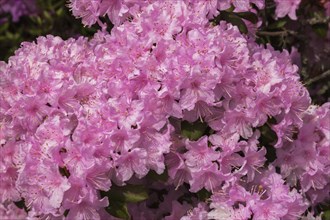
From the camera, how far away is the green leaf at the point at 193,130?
2393mm

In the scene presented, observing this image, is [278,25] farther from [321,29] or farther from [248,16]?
[248,16]

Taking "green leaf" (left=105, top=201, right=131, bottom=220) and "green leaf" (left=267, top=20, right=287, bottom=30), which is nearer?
"green leaf" (left=105, top=201, right=131, bottom=220)

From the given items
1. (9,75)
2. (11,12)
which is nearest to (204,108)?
(9,75)

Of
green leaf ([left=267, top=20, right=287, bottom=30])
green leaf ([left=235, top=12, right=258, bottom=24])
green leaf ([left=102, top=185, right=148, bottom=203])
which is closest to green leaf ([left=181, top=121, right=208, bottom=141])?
green leaf ([left=102, top=185, right=148, bottom=203])

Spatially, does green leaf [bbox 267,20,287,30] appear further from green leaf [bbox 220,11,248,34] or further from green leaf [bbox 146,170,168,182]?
green leaf [bbox 146,170,168,182]

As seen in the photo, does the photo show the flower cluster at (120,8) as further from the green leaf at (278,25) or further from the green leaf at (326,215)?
the green leaf at (326,215)

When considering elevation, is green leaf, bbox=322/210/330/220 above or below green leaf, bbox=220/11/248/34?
below

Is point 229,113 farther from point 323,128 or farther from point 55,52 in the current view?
point 55,52

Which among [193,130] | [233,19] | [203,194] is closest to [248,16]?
[233,19]

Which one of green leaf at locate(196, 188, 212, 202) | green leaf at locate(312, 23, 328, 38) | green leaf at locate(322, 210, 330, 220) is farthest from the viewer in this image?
green leaf at locate(312, 23, 328, 38)

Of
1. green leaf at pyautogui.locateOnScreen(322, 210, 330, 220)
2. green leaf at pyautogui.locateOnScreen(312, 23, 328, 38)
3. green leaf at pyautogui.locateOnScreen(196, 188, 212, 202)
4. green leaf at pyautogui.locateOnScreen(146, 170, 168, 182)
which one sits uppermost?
green leaf at pyautogui.locateOnScreen(146, 170, 168, 182)

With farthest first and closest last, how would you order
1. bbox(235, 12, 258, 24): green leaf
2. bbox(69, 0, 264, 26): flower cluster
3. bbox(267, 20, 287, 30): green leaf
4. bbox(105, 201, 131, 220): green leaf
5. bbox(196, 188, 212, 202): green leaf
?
bbox(267, 20, 287, 30): green leaf < bbox(235, 12, 258, 24): green leaf < bbox(69, 0, 264, 26): flower cluster < bbox(196, 188, 212, 202): green leaf < bbox(105, 201, 131, 220): green leaf

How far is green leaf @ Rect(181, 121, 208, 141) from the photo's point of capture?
7.85 feet

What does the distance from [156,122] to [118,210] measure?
330 millimetres
